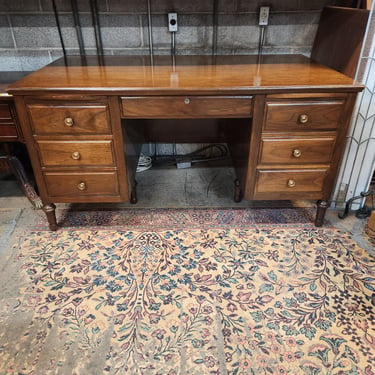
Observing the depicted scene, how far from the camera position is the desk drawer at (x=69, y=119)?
1.35 metres

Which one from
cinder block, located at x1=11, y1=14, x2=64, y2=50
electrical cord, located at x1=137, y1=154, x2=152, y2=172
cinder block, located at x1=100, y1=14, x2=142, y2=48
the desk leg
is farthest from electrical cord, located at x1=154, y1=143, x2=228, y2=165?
cinder block, located at x1=11, y1=14, x2=64, y2=50

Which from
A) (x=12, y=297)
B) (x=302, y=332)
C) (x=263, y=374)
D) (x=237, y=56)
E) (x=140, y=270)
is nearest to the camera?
(x=263, y=374)

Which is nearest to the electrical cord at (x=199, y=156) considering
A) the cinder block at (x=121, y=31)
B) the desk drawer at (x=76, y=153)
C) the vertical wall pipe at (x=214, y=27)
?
the vertical wall pipe at (x=214, y=27)

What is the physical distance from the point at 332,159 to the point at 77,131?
114 cm

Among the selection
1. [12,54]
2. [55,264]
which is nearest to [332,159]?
[55,264]

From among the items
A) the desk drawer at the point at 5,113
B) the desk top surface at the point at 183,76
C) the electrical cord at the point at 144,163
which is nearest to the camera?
the desk top surface at the point at 183,76

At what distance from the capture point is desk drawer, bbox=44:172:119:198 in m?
1.51

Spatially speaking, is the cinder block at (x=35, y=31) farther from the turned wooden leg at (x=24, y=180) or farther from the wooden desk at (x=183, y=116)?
the turned wooden leg at (x=24, y=180)

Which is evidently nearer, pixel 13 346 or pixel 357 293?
pixel 13 346

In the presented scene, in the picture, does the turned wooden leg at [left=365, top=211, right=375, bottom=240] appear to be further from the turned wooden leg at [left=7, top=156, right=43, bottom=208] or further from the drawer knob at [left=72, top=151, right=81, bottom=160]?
the turned wooden leg at [left=7, top=156, right=43, bottom=208]

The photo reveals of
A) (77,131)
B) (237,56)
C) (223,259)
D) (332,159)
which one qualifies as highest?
(237,56)

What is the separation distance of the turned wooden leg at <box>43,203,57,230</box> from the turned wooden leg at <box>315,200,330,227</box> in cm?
132

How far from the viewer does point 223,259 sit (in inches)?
58.7

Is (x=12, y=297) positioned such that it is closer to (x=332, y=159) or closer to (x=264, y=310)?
(x=264, y=310)
